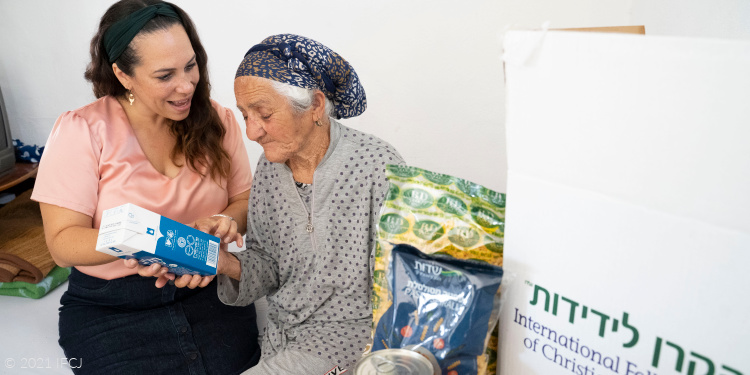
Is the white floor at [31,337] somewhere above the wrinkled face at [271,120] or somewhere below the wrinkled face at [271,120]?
below

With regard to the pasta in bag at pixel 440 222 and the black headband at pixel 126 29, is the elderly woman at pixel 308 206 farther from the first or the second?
the pasta in bag at pixel 440 222

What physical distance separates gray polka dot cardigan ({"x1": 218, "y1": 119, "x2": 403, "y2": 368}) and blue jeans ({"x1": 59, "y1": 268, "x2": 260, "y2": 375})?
225mm

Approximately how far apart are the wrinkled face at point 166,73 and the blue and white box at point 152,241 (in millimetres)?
535

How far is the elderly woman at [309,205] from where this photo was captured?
139cm

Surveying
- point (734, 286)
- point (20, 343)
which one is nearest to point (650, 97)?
point (734, 286)

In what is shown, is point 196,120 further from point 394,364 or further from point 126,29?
point 394,364

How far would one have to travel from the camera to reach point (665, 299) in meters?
0.61

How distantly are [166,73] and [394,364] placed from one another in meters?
1.18

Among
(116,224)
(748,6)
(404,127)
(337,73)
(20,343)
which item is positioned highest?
(748,6)

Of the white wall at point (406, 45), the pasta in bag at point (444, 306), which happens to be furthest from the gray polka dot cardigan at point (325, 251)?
the white wall at point (406, 45)

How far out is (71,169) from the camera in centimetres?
157

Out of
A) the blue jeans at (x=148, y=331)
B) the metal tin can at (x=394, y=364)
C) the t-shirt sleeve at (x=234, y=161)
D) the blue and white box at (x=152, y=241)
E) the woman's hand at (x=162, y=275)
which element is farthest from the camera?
the t-shirt sleeve at (x=234, y=161)

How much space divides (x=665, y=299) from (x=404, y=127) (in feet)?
7.20

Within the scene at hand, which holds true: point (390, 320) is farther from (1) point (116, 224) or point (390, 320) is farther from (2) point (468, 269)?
(1) point (116, 224)
